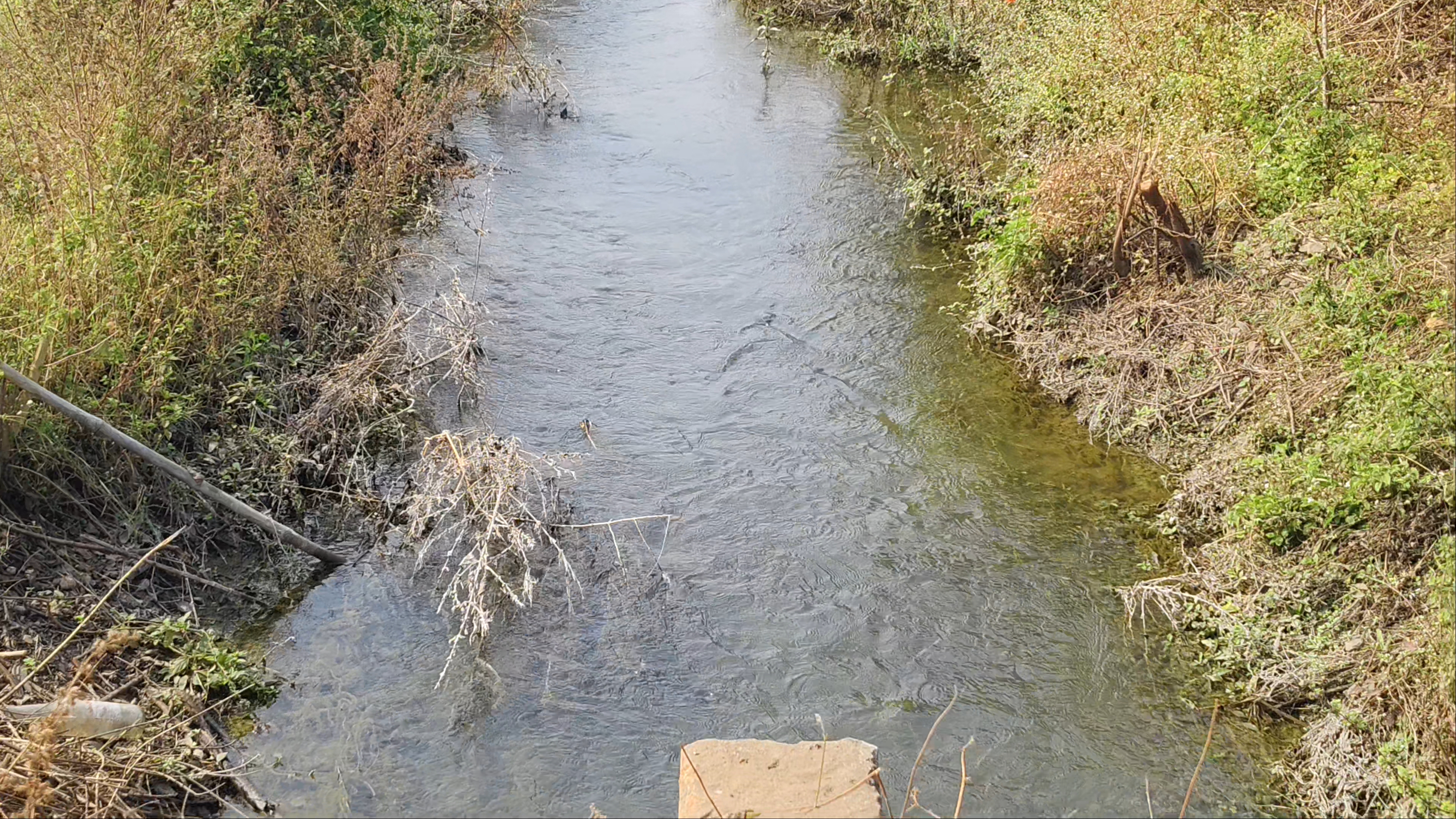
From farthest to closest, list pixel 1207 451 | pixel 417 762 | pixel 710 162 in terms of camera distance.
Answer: pixel 710 162, pixel 1207 451, pixel 417 762

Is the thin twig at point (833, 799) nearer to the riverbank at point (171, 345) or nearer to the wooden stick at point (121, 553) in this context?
the riverbank at point (171, 345)

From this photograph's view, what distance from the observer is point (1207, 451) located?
22.2 ft

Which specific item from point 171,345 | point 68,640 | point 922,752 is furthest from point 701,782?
point 171,345

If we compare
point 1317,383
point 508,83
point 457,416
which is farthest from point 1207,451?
point 508,83

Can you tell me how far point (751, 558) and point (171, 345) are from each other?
316 cm

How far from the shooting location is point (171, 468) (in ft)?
17.2

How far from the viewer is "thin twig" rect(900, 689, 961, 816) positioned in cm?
425

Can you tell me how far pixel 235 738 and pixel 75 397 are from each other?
6.02 ft

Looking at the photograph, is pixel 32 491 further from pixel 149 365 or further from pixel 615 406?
pixel 615 406

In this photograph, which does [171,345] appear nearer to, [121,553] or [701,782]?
[121,553]

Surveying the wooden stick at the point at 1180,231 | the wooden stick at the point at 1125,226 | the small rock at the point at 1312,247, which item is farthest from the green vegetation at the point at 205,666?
the small rock at the point at 1312,247

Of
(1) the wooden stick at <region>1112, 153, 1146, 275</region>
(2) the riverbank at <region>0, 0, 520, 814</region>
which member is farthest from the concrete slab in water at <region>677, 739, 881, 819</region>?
(1) the wooden stick at <region>1112, 153, 1146, 275</region>

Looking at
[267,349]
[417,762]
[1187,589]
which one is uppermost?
[267,349]

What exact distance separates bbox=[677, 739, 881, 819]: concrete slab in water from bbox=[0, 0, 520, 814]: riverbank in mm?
1977
